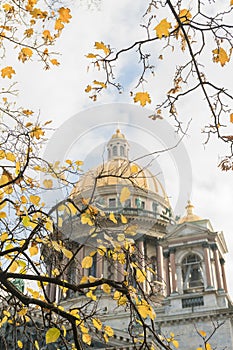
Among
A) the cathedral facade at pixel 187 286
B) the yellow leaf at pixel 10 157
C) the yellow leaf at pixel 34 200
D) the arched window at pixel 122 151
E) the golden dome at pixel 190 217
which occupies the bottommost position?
the yellow leaf at pixel 34 200

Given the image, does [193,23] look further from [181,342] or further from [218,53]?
[181,342]

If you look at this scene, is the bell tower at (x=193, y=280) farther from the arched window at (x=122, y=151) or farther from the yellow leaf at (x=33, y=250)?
the yellow leaf at (x=33, y=250)

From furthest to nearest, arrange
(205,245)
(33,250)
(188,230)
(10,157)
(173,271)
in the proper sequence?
(188,230)
(205,245)
(173,271)
(10,157)
(33,250)

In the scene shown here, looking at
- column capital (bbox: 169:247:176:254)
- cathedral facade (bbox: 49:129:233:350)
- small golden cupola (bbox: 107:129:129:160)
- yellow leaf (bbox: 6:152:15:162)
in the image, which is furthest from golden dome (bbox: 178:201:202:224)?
yellow leaf (bbox: 6:152:15:162)

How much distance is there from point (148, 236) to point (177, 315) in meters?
14.4

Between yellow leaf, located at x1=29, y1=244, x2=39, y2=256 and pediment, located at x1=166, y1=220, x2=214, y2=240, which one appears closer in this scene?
yellow leaf, located at x1=29, y1=244, x2=39, y2=256

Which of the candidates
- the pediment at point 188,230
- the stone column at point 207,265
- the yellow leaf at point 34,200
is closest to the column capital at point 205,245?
the stone column at point 207,265

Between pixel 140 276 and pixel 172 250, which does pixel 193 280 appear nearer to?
pixel 172 250

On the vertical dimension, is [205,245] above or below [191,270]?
above

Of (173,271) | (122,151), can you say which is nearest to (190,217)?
(173,271)

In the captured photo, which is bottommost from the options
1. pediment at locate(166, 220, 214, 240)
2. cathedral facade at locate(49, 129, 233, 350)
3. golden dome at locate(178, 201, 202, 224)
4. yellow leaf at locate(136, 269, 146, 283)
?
yellow leaf at locate(136, 269, 146, 283)

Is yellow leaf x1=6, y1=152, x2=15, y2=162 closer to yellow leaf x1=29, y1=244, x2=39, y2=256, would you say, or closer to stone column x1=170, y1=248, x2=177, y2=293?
yellow leaf x1=29, y1=244, x2=39, y2=256

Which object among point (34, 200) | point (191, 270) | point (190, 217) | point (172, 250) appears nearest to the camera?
point (34, 200)

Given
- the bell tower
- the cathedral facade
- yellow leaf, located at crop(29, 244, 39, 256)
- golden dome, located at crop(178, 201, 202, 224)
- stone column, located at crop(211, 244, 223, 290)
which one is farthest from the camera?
golden dome, located at crop(178, 201, 202, 224)
